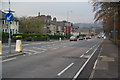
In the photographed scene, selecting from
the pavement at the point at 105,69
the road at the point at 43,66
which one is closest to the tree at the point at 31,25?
the road at the point at 43,66

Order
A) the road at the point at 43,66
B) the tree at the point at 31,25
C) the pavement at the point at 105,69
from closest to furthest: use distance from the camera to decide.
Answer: the road at the point at 43,66
the pavement at the point at 105,69
the tree at the point at 31,25

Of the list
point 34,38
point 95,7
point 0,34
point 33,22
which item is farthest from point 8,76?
point 33,22

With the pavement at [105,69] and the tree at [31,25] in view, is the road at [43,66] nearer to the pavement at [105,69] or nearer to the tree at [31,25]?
the pavement at [105,69]

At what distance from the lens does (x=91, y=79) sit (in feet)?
25.9

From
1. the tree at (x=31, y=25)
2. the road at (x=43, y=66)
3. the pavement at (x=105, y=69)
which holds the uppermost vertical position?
the tree at (x=31, y=25)

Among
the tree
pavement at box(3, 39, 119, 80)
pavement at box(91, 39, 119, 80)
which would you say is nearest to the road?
pavement at box(3, 39, 119, 80)

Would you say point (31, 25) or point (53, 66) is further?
point (31, 25)

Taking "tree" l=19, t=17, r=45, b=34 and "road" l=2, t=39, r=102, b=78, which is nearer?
"road" l=2, t=39, r=102, b=78

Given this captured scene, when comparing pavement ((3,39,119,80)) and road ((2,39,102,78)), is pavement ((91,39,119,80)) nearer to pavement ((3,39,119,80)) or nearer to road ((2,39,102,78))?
pavement ((3,39,119,80))

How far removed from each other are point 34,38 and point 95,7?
3003cm

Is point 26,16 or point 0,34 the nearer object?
point 0,34

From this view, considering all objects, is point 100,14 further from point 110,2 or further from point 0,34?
point 0,34

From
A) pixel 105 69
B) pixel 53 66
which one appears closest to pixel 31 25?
pixel 53 66

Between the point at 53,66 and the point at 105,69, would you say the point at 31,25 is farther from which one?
the point at 105,69
